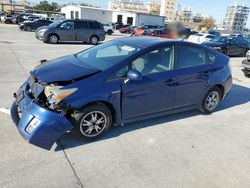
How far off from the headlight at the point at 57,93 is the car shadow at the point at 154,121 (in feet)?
2.35

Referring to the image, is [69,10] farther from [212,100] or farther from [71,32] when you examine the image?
[212,100]

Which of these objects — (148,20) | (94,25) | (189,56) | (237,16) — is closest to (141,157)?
(189,56)

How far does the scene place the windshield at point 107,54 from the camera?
3.95 metres

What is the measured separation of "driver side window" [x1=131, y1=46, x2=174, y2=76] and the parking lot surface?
1.04 meters

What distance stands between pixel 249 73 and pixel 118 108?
6967mm

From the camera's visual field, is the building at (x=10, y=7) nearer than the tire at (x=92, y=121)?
No

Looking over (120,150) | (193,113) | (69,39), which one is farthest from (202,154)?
(69,39)

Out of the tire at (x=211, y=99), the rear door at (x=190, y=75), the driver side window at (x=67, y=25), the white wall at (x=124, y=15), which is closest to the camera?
the rear door at (x=190, y=75)

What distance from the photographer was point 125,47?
4.37 m

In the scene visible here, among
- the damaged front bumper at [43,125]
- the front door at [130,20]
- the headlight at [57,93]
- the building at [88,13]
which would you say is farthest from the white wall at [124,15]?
the damaged front bumper at [43,125]

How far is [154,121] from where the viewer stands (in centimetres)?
465

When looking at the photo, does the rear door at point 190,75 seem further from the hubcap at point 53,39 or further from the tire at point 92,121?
the hubcap at point 53,39

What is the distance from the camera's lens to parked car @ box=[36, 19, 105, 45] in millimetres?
15969

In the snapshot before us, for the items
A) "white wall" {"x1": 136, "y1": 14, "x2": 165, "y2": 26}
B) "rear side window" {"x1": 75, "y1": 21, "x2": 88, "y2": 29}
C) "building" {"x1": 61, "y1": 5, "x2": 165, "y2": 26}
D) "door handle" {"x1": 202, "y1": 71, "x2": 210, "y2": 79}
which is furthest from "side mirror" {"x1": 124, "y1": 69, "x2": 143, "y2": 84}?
"white wall" {"x1": 136, "y1": 14, "x2": 165, "y2": 26}
